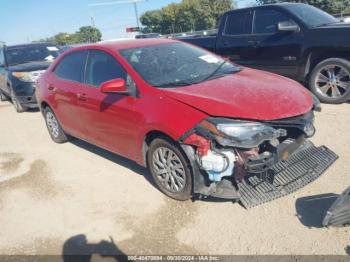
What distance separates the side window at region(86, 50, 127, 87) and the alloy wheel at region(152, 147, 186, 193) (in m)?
1.02

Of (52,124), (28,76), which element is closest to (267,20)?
(52,124)

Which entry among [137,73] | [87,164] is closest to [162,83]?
[137,73]

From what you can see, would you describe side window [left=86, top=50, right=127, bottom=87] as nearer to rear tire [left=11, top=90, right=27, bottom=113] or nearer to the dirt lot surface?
the dirt lot surface

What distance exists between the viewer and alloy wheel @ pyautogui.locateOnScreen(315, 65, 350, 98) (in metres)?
6.32

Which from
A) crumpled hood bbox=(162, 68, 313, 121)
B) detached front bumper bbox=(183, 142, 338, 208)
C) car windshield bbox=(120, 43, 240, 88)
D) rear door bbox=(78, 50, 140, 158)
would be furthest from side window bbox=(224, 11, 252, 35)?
detached front bumper bbox=(183, 142, 338, 208)

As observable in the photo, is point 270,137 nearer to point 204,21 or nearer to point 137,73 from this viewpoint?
point 137,73

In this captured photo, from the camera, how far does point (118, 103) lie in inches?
162

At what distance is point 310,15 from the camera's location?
7.00 metres

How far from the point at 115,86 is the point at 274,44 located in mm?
4374

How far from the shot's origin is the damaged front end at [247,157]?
3264 millimetres

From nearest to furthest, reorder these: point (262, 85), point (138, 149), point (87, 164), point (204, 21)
A: point (262, 85), point (138, 149), point (87, 164), point (204, 21)

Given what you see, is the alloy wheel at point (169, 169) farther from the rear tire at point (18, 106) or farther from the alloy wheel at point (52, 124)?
the rear tire at point (18, 106)

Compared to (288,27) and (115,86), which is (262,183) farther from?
(288,27)

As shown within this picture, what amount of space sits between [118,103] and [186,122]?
43.0 inches
